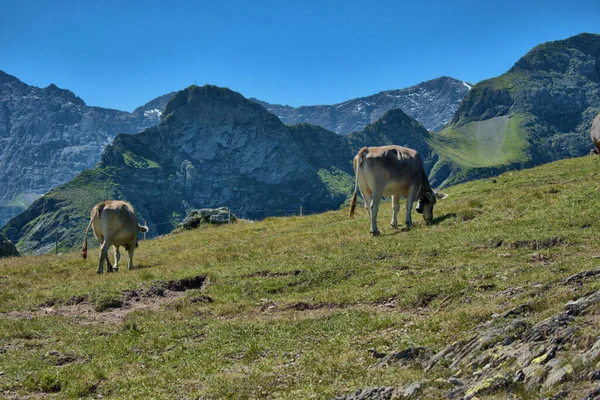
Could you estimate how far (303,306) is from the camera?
16.7 metres

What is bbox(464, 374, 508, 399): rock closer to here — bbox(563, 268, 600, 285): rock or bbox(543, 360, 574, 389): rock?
bbox(543, 360, 574, 389): rock

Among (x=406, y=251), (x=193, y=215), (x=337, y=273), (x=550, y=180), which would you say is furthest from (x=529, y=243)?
(x=193, y=215)

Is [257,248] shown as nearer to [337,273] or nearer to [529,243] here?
[337,273]

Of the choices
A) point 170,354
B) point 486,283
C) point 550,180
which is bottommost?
point 170,354

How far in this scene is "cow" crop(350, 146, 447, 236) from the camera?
88.8 feet

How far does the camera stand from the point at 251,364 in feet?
39.8

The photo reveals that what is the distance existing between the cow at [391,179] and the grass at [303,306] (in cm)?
121

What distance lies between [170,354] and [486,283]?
8.22m

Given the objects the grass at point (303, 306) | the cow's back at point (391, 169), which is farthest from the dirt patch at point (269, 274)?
the cow's back at point (391, 169)

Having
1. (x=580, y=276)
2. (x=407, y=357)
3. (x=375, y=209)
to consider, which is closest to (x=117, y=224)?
(x=375, y=209)

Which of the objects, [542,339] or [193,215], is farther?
[193,215]

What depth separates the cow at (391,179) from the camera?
27062 mm

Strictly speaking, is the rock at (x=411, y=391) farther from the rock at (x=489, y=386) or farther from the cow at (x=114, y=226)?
the cow at (x=114, y=226)

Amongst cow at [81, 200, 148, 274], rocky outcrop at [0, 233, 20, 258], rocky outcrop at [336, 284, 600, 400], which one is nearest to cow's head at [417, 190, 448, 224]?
cow at [81, 200, 148, 274]
